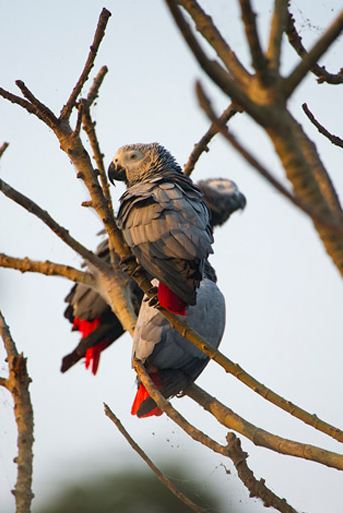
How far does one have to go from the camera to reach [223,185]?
638cm

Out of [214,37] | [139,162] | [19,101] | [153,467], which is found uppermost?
[139,162]

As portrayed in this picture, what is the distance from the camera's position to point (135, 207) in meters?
3.05

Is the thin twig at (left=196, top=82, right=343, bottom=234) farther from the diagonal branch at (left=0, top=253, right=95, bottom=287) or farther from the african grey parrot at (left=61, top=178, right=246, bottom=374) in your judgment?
the african grey parrot at (left=61, top=178, right=246, bottom=374)

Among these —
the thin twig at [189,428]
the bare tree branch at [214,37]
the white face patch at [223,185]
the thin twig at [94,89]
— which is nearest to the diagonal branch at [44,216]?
the thin twig at [94,89]

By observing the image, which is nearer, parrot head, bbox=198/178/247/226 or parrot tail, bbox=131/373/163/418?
parrot tail, bbox=131/373/163/418

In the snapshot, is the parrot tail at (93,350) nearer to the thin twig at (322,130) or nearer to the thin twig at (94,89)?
the thin twig at (94,89)

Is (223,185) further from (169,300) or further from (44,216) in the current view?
(44,216)

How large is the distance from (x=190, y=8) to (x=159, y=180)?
1.79 meters

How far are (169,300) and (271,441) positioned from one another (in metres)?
0.75

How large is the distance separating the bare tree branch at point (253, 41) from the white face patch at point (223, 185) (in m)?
5.04

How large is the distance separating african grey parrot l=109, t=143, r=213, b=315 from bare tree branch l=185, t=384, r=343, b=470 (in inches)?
16.7

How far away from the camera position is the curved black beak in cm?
395

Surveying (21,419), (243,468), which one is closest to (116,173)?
(21,419)

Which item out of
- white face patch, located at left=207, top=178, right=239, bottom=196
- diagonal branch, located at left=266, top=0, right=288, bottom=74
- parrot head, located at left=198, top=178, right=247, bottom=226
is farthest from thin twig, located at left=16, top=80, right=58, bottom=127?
white face patch, located at left=207, top=178, right=239, bottom=196
